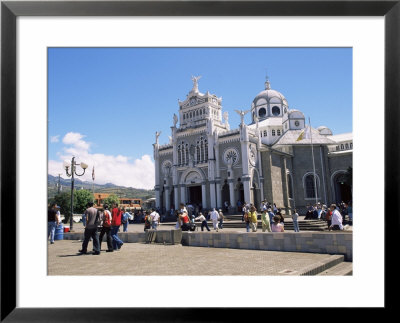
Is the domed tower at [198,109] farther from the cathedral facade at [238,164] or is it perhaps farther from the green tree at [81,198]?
the green tree at [81,198]

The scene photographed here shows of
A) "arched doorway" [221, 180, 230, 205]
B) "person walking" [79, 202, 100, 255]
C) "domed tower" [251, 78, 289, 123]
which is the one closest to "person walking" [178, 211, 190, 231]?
"person walking" [79, 202, 100, 255]

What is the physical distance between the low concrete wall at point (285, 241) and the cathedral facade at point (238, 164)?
21.9m

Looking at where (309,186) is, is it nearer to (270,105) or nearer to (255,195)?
(255,195)

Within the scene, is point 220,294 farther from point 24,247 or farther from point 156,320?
point 24,247

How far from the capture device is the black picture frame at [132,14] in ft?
19.0

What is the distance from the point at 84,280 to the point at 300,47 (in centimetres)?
631

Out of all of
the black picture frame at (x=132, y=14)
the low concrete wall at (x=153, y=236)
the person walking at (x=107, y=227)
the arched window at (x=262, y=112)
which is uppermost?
the arched window at (x=262, y=112)

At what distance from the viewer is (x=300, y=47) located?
7113mm

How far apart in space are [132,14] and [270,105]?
46.4 metres

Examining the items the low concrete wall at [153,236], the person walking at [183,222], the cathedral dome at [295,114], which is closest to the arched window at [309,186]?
the cathedral dome at [295,114]

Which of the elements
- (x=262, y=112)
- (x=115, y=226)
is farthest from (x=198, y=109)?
(x=115, y=226)

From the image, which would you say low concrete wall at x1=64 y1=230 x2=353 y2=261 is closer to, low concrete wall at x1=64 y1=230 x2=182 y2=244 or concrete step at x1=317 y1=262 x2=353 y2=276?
low concrete wall at x1=64 y1=230 x2=182 y2=244

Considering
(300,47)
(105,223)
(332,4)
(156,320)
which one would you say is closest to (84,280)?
(156,320)

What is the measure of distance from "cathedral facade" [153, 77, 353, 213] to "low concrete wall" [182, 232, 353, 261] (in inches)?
862
